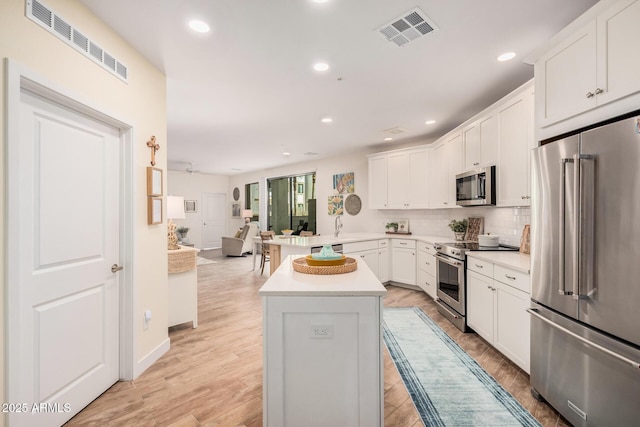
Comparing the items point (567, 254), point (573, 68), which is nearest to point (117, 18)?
point (573, 68)

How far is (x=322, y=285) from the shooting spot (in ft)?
5.56

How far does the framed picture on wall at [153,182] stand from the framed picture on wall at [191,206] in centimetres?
786

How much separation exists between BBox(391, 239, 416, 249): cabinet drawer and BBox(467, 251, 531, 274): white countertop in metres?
1.70

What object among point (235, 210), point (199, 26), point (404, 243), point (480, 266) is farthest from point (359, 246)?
point (235, 210)

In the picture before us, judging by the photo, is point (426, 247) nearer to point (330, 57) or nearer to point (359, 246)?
point (359, 246)

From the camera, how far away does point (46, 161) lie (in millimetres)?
1732

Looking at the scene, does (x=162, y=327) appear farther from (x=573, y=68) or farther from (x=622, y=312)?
(x=573, y=68)

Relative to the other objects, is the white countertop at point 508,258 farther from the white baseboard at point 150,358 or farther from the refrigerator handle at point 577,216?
the white baseboard at point 150,358

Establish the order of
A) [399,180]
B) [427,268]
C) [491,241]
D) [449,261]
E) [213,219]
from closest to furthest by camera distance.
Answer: [491,241]
[449,261]
[427,268]
[399,180]
[213,219]

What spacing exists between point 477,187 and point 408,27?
2.11 m

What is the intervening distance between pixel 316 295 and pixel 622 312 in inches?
60.7

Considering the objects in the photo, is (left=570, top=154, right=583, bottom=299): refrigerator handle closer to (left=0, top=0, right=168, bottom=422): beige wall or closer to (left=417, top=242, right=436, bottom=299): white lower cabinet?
(left=417, top=242, right=436, bottom=299): white lower cabinet

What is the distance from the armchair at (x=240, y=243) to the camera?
848cm

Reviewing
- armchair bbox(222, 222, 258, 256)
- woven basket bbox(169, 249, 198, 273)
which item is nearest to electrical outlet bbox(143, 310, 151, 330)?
woven basket bbox(169, 249, 198, 273)
